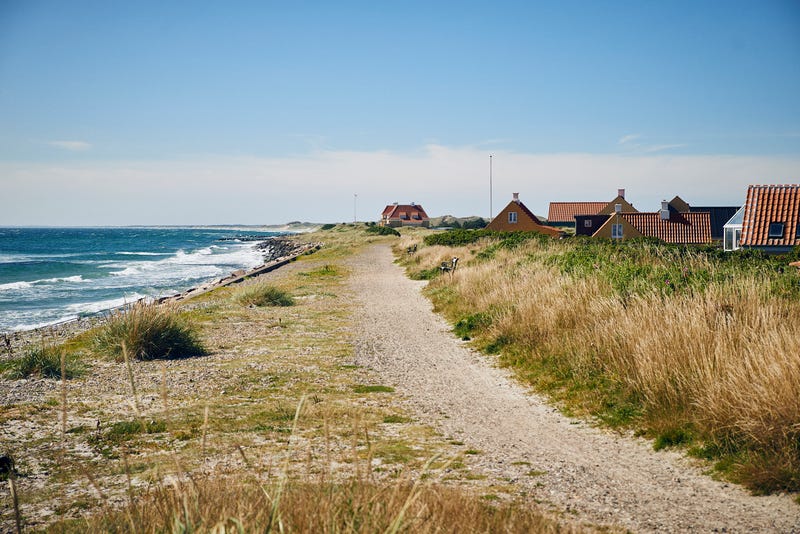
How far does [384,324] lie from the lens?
14773 millimetres

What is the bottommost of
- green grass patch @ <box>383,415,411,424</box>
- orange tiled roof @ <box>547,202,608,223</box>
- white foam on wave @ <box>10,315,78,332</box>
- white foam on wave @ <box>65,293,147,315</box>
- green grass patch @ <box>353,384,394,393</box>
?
white foam on wave @ <box>65,293,147,315</box>

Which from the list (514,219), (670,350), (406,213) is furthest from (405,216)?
(670,350)

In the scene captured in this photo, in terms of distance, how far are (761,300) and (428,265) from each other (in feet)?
64.2

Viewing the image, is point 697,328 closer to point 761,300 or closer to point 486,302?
point 761,300

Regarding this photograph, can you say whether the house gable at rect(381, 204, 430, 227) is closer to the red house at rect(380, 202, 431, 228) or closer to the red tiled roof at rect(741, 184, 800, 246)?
the red house at rect(380, 202, 431, 228)

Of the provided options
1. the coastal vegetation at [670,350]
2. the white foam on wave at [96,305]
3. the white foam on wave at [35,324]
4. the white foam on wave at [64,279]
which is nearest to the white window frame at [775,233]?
the coastal vegetation at [670,350]

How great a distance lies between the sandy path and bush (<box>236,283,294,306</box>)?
689cm

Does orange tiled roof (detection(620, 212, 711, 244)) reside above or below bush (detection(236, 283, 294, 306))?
above

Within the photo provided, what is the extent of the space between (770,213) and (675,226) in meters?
17.2

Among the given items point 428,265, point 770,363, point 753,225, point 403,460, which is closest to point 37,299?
point 428,265

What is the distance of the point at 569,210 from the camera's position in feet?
250

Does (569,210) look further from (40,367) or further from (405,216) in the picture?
(40,367)

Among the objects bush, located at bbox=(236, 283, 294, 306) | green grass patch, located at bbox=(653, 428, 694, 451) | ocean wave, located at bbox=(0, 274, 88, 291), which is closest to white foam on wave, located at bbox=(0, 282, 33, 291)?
ocean wave, located at bbox=(0, 274, 88, 291)

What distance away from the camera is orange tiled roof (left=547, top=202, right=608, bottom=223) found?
74.7 meters
